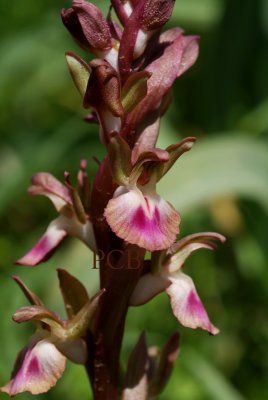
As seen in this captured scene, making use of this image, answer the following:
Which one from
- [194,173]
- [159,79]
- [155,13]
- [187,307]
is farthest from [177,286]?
[194,173]

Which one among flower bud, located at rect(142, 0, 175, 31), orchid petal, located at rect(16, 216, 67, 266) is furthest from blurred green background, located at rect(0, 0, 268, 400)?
flower bud, located at rect(142, 0, 175, 31)

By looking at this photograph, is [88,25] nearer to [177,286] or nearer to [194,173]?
[177,286]

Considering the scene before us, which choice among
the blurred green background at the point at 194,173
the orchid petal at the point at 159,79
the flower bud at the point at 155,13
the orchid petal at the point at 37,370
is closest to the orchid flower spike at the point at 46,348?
the orchid petal at the point at 37,370

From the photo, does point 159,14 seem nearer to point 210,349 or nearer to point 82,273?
point 82,273

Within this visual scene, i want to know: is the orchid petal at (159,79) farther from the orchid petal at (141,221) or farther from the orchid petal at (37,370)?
the orchid petal at (37,370)

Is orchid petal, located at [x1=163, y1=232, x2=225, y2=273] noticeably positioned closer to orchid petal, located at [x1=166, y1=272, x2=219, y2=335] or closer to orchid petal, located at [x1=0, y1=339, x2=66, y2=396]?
orchid petal, located at [x1=166, y1=272, x2=219, y2=335]

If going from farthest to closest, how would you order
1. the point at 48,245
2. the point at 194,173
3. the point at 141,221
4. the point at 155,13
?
the point at 194,173 → the point at 48,245 → the point at 155,13 → the point at 141,221

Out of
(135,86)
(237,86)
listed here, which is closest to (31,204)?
(237,86)

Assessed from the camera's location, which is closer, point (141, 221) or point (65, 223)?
point (141, 221)
